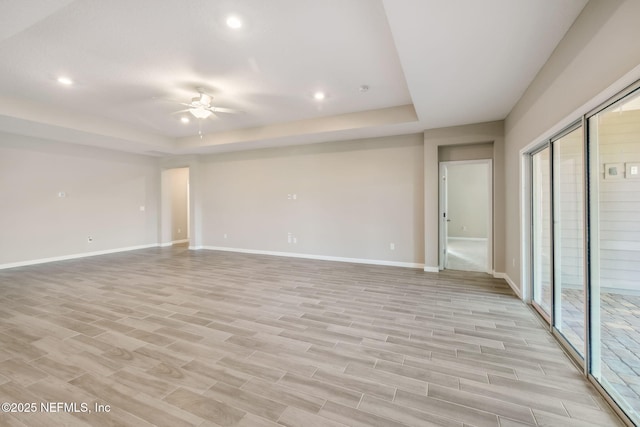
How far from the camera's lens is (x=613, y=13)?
5.40 feet

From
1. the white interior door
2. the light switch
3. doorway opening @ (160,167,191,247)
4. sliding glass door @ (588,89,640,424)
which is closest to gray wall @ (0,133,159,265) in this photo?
doorway opening @ (160,167,191,247)

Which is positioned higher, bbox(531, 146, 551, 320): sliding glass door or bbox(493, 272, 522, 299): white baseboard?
bbox(531, 146, 551, 320): sliding glass door

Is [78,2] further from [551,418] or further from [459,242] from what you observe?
[459,242]

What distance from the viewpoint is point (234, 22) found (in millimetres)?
2449

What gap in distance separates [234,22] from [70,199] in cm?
650

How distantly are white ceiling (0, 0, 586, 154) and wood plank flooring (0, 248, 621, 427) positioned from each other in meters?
2.68

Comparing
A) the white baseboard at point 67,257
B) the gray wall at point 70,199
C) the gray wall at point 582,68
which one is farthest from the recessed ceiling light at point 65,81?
the gray wall at point 582,68

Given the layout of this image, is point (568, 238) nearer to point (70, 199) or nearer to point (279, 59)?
point (279, 59)

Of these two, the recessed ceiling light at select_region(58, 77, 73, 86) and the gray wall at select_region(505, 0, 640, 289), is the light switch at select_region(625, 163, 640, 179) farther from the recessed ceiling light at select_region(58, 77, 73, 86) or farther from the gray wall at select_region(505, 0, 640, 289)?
the recessed ceiling light at select_region(58, 77, 73, 86)

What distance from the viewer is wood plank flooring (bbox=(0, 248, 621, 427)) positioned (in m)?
1.67

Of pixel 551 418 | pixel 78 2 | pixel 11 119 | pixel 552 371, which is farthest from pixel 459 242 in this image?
pixel 11 119

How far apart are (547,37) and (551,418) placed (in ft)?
9.39

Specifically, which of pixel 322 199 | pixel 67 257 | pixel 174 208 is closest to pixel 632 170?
pixel 322 199

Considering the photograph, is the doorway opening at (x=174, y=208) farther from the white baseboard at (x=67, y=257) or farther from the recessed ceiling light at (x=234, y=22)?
the recessed ceiling light at (x=234, y=22)
